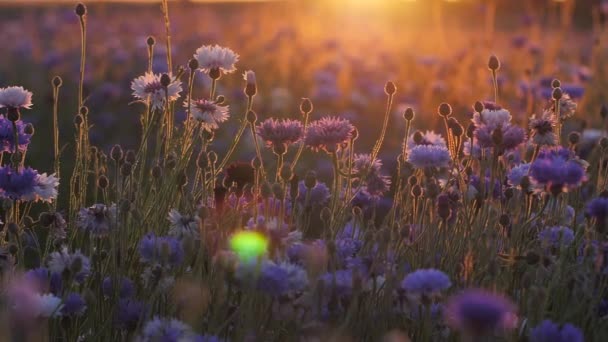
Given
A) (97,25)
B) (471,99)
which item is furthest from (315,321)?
(97,25)

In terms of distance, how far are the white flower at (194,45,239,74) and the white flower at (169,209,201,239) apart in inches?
18.8

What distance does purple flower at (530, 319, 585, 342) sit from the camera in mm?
1449

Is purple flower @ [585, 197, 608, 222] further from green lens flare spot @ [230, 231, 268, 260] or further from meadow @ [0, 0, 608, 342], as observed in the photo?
green lens flare spot @ [230, 231, 268, 260]

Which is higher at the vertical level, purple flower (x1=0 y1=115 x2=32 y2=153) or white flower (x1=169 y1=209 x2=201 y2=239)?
purple flower (x1=0 y1=115 x2=32 y2=153)

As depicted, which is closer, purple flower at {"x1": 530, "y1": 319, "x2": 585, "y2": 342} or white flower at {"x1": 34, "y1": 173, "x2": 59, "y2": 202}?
purple flower at {"x1": 530, "y1": 319, "x2": 585, "y2": 342}

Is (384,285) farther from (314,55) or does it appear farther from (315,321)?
(314,55)

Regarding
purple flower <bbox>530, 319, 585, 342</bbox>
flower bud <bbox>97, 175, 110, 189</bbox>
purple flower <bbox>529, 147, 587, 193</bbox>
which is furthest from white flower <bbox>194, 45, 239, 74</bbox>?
purple flower <bbox>530, 319, 585, 342</bbox>

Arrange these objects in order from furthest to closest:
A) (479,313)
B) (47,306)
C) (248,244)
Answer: (248,244) → (47,306) → (479,313)

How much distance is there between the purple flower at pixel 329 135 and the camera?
196cm

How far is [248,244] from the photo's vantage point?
155cm

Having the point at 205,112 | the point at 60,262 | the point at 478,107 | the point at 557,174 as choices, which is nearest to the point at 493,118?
the point at 478,107

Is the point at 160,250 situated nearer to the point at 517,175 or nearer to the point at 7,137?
the point at 7,137

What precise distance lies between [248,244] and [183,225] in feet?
1.35

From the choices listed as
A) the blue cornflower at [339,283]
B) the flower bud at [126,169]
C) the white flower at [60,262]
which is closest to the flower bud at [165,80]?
the flower bud at [126,169]
